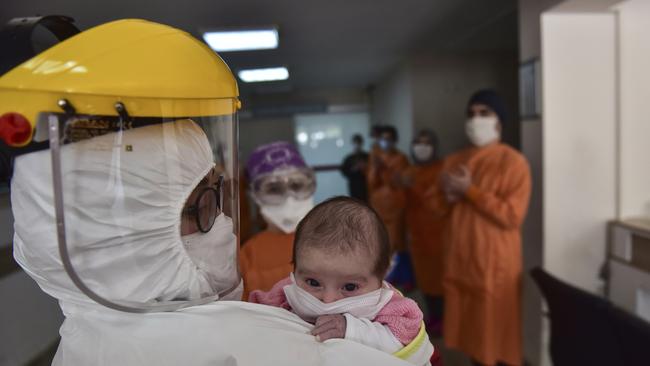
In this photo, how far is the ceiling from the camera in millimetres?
2463

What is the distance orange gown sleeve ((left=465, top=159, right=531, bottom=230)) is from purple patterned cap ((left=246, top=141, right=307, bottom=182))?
100cm

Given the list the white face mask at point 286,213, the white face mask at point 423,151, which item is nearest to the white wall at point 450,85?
the white face mask at point 423,151

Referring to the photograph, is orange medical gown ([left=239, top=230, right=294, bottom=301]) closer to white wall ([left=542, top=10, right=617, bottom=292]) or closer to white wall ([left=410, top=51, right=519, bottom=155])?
white wall ([left=542, top=10, right=617, bottom=292])

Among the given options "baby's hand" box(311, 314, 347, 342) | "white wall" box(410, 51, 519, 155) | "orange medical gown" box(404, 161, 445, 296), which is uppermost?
"white wall" box(410, 51, 519, 155)

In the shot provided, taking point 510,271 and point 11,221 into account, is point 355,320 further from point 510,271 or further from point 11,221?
point 510,271

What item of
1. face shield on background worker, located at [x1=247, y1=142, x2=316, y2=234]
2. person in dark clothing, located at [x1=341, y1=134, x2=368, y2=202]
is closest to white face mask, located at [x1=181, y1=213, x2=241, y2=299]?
face shield on background worker, located at [x1=247, y1=142, x2=316, y2=234]

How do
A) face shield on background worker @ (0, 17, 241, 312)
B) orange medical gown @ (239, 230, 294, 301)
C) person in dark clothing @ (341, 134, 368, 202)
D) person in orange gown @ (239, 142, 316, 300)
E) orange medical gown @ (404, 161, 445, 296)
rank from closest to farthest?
face shield on background worker @ (0, 17, 241, 312) → orange medical gown @ (239, 230, 294, 301) → person in orange gown @ (239, 142, 316, 300) → orange medical gown @ (404, 161, 445, 296) → person in dark clothing @ (341, 134, 368, 202)

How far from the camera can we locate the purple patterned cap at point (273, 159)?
1.66 m

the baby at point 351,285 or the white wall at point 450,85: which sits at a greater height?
the white wall at point 450,85

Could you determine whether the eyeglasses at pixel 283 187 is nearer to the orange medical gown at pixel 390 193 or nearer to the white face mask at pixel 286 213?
Result: the white face mask at pixel 286 213

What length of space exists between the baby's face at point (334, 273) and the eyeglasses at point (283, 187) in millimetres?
912

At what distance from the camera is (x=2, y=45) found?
0.59 meters

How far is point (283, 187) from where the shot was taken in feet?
5.34

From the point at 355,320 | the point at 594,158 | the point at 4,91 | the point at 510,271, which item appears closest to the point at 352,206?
the point at 355,320
